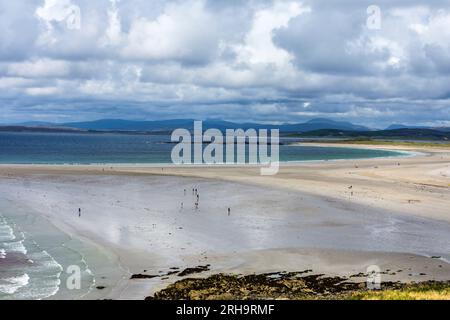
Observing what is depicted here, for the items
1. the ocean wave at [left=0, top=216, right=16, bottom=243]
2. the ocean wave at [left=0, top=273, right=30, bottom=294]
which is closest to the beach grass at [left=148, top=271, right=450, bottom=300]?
the ocean wave at [left=0, top=273, right=30, bottom=294]

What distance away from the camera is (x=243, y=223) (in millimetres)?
32250

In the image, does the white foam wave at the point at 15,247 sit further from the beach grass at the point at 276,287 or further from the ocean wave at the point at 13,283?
the beach grass at the point at 276,287

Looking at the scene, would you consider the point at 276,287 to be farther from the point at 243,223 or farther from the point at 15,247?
Answer: the point at 243,223

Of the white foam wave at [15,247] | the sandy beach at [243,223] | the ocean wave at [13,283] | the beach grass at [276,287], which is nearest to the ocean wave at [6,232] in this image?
the white foam wave at [15,247]

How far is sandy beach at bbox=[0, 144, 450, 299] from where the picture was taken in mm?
22219

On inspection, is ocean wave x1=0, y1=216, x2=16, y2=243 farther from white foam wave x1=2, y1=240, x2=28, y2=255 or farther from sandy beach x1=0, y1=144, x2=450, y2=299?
sandy beach x1=0, y1=144, x2=450, y2=299

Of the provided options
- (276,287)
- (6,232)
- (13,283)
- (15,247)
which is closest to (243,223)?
(15,247)

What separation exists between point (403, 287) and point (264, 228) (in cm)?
1319

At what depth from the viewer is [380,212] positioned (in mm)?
37000

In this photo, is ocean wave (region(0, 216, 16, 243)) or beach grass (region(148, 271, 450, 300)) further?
ocean wave (region(0, 216, 16, 243))

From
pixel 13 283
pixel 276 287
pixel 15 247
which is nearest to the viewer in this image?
pixel 276 287
